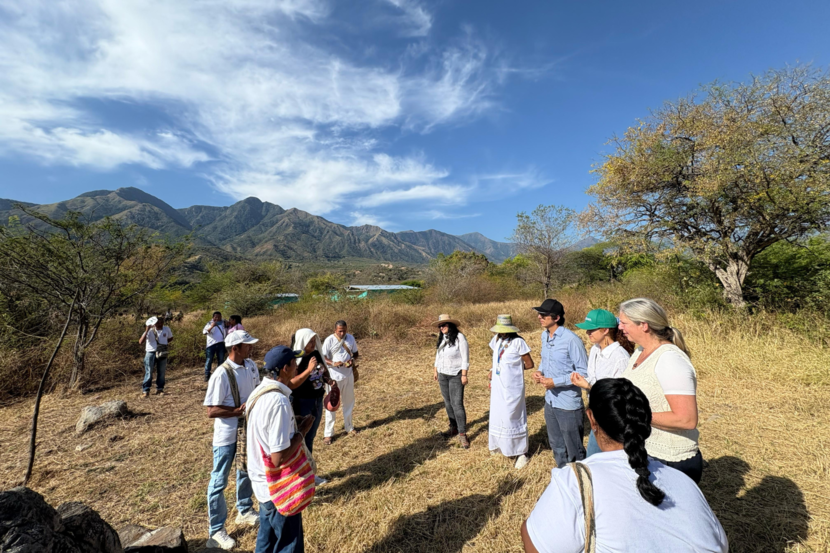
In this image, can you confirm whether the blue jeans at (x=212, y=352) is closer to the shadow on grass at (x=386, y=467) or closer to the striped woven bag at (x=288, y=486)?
the shadow on grass at (x=386, y=467)

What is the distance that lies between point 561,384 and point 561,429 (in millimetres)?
463

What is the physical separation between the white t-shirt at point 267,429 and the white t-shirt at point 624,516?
1.54 metres

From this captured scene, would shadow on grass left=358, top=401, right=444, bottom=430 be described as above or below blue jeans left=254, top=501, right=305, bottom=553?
below

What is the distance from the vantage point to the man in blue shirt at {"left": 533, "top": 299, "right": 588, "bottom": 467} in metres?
3.14

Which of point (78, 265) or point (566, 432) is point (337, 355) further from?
point (78, 265)

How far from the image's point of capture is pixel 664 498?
1.00m

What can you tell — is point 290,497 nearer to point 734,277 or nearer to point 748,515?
point 748,515

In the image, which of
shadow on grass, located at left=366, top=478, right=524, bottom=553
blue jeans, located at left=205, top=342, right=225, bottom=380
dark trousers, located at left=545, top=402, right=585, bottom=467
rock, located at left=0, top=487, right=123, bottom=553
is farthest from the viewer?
blue jeans, located at left=205, top=342, right=225, bottom=380

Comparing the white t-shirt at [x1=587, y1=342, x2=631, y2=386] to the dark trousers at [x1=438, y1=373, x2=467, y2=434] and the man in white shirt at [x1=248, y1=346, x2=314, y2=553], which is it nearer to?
the dark trousers at [x1=438, y1=373, x2=467, y2=434]

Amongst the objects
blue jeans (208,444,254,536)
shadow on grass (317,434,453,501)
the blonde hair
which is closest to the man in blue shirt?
the blonde hair

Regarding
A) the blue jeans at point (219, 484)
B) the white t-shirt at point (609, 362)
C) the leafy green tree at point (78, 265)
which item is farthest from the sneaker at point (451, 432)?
the leafy green tree at point (78, 265)

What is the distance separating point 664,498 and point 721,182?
10333 mm

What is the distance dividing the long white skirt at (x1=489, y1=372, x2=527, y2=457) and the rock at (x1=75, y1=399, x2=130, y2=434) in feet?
20.7

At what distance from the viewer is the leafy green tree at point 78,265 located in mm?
6082
